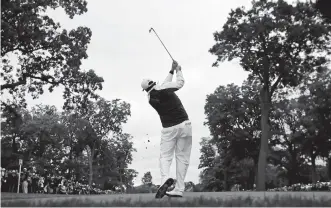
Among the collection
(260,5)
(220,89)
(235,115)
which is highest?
(260,5)

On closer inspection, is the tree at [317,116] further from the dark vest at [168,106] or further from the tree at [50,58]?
the dark vest at [168,106]

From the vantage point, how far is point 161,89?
730 cm

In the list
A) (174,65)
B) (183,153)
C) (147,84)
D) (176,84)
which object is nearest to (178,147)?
(183,153)

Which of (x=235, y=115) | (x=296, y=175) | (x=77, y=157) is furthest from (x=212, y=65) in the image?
(x=77, y=157)

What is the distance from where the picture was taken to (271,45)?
100 ft

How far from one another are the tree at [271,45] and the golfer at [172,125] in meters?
22.8

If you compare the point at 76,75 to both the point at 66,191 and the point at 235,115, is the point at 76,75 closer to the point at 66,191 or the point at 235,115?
the point at 66,191

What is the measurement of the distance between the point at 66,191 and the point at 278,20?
813 inches

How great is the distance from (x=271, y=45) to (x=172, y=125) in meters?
25.1

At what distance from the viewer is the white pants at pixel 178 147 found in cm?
725

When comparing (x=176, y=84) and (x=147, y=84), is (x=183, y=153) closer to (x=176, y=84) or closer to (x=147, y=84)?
(x=176, y=84)

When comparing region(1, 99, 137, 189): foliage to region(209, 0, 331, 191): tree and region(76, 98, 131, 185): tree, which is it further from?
region(209, 0, 331, 191): tree

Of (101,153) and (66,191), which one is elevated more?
(101,153)

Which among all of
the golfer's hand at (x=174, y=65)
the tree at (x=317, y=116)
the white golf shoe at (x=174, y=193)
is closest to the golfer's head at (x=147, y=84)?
the golfer's hand at (x=174, y=65)
